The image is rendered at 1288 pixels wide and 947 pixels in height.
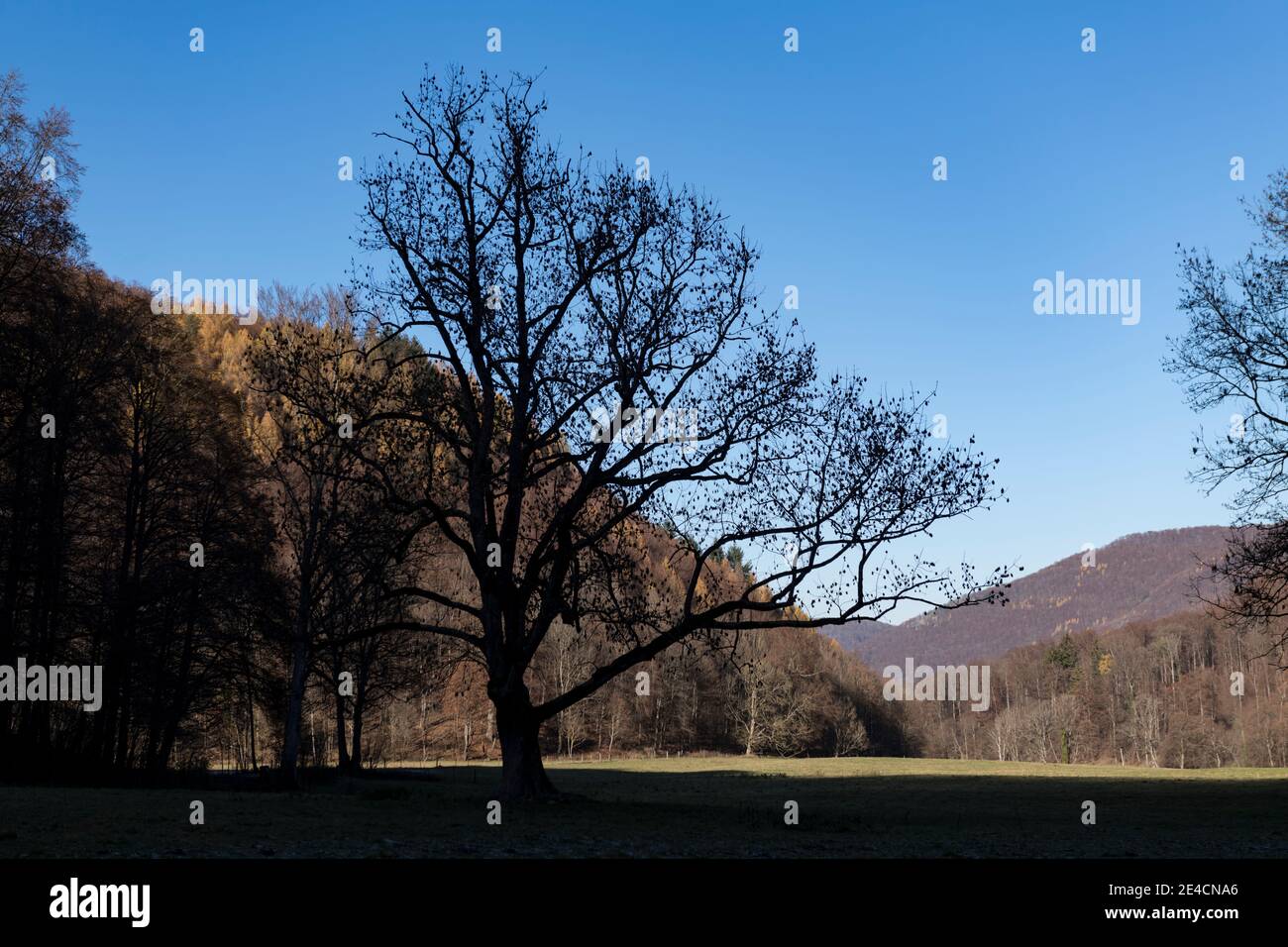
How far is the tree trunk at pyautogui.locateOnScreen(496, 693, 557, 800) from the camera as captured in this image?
2669 cm

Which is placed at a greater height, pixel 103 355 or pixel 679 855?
pixel 103 355

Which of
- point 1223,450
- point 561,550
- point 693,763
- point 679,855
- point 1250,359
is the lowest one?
point 693,763

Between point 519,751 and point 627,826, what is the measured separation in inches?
216

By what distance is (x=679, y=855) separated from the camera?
16.9 m

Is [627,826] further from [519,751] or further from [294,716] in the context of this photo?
[294,716]

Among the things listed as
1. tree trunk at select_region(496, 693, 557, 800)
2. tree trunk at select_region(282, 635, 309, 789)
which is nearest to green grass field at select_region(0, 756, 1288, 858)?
tree trunk at select_region(496, 693, 557, 800)

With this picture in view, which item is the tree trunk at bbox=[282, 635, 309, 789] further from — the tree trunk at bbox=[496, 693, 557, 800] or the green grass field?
the tree trunk at bbox=[496, 693, 557, 800]

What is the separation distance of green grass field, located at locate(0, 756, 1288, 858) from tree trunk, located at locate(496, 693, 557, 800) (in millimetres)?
782

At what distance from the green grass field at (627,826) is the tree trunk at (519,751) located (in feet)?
2.57

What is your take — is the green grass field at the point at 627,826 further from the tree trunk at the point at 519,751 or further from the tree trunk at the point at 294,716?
the tree trunk at the point at 294,716

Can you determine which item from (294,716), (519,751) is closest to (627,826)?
(519,751)
